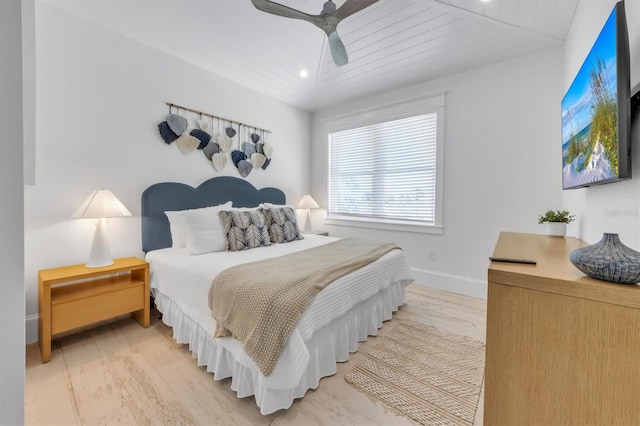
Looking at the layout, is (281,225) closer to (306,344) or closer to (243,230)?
(243,230)

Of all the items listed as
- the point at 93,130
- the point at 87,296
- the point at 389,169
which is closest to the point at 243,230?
the point at 87,296

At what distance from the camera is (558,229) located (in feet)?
6.39

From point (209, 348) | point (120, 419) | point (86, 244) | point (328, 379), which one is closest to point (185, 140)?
point (86, 244)

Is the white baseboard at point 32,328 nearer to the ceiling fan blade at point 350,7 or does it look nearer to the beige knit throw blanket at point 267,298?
the beige knit throw blanket at point 267,298

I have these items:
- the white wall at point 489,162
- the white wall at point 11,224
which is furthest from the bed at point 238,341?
the white wall at point 11,224

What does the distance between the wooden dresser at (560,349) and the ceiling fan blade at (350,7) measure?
179 cm

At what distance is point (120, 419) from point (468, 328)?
259cm

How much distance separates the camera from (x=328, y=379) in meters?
1.73

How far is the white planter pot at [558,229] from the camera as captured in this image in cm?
193

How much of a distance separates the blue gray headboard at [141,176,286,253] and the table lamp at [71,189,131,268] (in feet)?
1.35

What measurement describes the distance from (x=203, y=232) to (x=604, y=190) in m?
2.79

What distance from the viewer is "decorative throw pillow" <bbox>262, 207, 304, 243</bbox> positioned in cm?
294

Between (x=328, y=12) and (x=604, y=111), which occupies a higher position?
(x=328, y=12)

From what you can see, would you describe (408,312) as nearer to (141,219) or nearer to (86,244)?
(141,219)
